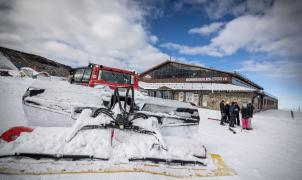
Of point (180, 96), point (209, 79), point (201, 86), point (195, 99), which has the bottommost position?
point (195, 99)

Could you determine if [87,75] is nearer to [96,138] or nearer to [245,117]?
[96,138]

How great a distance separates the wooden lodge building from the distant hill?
35075 millimetres

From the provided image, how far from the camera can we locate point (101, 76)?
196 inches

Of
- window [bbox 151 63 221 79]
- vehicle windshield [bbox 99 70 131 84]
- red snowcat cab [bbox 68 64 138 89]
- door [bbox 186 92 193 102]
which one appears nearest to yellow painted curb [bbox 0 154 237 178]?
red snowcat cab [bbox 68 64 138 89]

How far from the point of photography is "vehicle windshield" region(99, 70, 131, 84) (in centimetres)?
505

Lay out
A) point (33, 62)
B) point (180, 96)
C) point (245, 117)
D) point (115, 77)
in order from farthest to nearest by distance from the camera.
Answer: point (33, 62) → point (180, 96) → point (245, 117) → point (115, 77)

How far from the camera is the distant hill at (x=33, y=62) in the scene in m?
47.2

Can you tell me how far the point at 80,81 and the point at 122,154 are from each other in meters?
3.83

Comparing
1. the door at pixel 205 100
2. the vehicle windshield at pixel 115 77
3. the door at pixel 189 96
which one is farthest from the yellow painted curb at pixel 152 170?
the door at pixel 189 96

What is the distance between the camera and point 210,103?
798 inches

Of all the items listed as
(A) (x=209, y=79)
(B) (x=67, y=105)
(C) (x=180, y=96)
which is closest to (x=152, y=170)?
(B) (x=67, y=105)

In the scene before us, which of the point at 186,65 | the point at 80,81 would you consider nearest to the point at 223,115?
the point at 80,81

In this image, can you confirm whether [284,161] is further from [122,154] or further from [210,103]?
[210,103]

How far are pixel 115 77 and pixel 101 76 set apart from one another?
506mm
